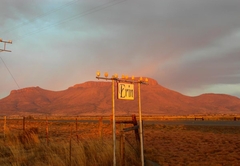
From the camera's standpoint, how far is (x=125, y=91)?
7.39 m

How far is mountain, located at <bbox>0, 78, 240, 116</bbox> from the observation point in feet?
514

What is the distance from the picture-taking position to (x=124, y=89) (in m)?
7.37

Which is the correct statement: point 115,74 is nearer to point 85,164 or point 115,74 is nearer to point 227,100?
point 85,164

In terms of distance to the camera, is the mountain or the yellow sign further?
the mountain

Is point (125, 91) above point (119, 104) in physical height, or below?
below

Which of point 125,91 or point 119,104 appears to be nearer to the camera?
point 125,91

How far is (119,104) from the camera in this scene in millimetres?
167375

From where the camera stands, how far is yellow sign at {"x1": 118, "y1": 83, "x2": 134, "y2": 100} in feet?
23.7

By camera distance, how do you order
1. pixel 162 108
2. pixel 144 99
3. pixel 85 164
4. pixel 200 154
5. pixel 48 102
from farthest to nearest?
pixel 48 102
pixel 144 99
pixel 162 108
pixel 200 154
pixel 85 164

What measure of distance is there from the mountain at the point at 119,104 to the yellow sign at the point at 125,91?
460 feet

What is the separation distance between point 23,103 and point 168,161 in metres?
187

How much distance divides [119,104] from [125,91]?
161 meters

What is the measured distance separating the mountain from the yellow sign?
140 metres

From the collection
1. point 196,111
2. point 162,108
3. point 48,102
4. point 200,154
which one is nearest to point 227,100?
point 196,111
